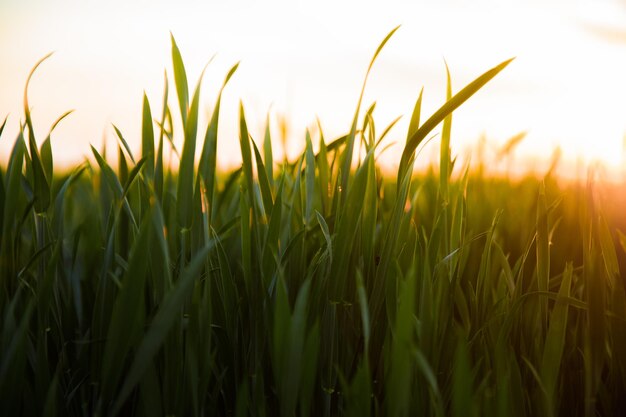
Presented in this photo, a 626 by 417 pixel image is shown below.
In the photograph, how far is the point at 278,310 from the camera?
0.56 meters

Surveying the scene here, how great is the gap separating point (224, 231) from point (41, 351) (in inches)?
11.4

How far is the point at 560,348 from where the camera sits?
26.5 inches

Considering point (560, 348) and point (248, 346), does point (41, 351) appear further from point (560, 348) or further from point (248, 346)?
point (560, 348)

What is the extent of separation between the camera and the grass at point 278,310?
584mm

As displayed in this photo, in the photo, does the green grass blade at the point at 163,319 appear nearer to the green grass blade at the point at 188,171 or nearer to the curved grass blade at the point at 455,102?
the green grass blade at the point at 188,171

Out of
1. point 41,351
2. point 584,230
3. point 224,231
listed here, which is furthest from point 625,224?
point 41,351

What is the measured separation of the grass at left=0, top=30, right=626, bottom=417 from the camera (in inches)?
23.0

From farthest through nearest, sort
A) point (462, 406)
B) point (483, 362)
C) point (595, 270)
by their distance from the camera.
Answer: point (483, 362)
point (595, 270)
point (462, 406)

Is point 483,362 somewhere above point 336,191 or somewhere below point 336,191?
below

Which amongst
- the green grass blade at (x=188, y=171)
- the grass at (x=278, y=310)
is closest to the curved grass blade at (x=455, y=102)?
the grass at (x=278, y=310)

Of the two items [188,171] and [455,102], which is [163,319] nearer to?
[188,171]

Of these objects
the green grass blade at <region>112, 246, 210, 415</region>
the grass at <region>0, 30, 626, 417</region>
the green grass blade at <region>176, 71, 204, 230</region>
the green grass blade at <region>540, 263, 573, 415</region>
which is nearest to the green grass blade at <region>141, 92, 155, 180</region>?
the grass at <region>0, 30, 626, 417</region>

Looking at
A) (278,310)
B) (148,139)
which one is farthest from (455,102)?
(148,139)

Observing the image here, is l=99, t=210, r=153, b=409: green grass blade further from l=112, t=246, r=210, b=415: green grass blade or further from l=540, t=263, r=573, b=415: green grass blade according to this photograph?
l=540, t=263, r=573, b=415: green grass blade
